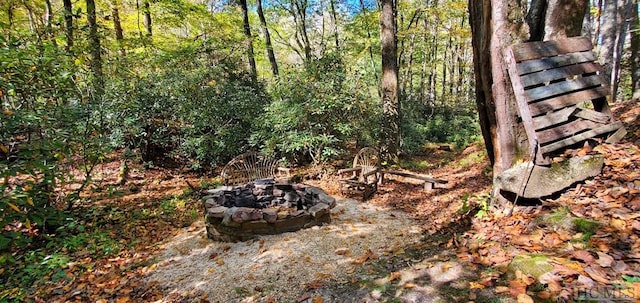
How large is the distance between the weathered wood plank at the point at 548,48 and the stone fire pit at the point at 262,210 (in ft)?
11.0

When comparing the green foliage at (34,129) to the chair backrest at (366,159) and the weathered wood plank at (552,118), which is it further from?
the chair backrest at (366,159)

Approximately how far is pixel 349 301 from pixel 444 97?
48.1ft

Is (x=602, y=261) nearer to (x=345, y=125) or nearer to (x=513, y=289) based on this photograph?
(x=513, y=289)

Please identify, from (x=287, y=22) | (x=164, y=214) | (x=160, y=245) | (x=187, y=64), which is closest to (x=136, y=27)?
(x=187, y=64)

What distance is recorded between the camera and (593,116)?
3500mm

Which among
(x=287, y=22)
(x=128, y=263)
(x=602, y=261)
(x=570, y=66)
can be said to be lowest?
(x=128, y=263)

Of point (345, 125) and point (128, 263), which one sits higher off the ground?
point (345, 125)

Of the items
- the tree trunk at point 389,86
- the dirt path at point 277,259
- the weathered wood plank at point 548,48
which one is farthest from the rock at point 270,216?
the tree trunk at point 389,86

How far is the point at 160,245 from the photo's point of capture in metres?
4.71

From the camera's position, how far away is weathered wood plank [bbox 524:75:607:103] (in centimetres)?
329

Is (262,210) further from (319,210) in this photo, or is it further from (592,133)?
(592,133)

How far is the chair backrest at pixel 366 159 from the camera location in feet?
23.7

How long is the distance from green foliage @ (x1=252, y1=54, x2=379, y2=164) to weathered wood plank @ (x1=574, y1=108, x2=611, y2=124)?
472 centimetres

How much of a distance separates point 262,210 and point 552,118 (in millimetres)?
3938
